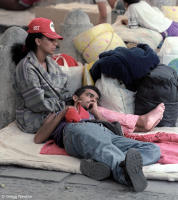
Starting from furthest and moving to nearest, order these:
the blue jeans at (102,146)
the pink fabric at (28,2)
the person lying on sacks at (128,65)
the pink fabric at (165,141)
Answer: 1. the pink fabric at (28,2)
2. the person lying on sacks at (128,65)
3. the pink fabric at (165,141)
4. the blue jeans at (102,146)

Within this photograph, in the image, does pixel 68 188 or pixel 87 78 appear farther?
pixel 87 78

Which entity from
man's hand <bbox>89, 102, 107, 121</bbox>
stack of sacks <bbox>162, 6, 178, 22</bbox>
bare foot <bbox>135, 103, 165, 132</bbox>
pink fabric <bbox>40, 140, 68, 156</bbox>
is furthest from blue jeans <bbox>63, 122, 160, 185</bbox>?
stack of sacks <bbox>162, 6, 178, 22</bbox>

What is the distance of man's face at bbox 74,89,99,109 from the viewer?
16.3ft

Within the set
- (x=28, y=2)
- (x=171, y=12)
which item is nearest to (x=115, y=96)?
(x=171, y=12)

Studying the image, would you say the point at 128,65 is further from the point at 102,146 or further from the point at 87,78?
the point at 102,146

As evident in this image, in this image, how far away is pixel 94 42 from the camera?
6.32m

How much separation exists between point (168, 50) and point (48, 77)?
6.11ft

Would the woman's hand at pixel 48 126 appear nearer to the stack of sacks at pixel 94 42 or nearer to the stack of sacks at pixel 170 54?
the stack of sacks at pixel 94 42

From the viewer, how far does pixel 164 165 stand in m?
4.07

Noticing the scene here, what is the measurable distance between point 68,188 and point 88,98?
1.40 m

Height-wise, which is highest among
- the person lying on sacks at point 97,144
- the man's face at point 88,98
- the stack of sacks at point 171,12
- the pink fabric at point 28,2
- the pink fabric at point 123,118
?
the person lying on sacks at point 97,144

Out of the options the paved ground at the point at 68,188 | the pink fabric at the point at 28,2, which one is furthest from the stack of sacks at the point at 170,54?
the pink fabric at the point at 28,2

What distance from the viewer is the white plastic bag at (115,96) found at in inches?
207

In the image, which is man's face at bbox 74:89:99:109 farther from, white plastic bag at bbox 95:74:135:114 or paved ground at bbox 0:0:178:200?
paved ground at bbox 0:0:178:200
